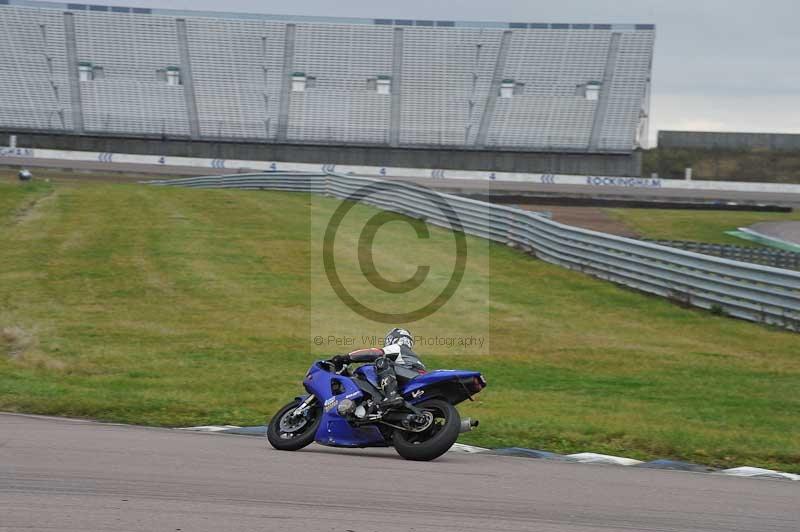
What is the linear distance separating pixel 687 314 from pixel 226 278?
909 cm

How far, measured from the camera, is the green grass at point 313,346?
1043 cm

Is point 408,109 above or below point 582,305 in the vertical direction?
above

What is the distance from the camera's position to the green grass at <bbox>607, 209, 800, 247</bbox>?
1337 inches

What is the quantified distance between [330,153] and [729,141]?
94.3 ft

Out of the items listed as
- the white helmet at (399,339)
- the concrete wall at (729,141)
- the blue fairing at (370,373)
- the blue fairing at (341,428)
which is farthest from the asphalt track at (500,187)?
the blue fairing at (341,428)

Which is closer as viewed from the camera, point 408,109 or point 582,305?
point 582,305

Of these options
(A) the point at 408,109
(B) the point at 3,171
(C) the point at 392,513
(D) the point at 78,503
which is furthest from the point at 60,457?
(A) the point at 408,109

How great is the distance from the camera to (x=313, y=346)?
49.1 feet

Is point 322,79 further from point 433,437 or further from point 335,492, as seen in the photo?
point 335,492

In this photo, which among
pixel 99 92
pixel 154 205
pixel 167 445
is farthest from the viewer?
pixel 99 92

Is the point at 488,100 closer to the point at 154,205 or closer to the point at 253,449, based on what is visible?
the point at 154,205

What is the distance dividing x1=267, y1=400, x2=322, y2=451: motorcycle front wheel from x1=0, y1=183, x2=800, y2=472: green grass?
170 cm

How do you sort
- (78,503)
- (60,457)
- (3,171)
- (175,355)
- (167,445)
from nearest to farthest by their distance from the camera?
(78,503)
(60,457)
(167,445)
(175,355)
(3,171)

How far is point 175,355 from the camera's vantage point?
14039 millimetres
